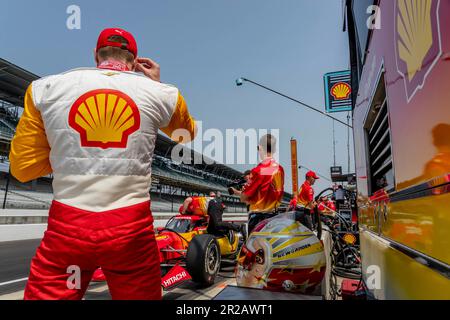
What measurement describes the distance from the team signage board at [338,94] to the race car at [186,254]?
5.59 m

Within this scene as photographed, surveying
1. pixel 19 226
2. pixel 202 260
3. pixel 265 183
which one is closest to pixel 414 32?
pixel 265 183

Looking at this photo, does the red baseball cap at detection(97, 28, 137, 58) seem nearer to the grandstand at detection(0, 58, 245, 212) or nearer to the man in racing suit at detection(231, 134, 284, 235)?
the man in racing suit at detection(231, 134, 284, 235)

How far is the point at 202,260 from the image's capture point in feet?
13.9

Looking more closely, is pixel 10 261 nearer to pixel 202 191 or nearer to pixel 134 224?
pixel 134 224

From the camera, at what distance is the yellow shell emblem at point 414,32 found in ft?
2.82

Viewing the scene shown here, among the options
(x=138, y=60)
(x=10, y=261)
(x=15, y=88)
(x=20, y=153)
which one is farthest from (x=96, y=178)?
(x=15, y=88)

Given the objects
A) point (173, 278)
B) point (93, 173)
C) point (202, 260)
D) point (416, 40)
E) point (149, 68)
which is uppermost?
point (149, 68)

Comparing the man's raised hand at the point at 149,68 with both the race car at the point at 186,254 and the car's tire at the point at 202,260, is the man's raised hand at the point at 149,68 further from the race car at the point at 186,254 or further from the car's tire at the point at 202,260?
the car's tire at the point at 202,260

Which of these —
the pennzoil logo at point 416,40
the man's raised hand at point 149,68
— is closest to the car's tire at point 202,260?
the man's raised hand at point 149,68

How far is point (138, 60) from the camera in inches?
60.5

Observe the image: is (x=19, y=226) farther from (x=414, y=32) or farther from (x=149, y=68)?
(x=414, y=32)

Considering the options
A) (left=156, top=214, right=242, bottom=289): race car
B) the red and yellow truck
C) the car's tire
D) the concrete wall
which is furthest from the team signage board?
the red and yellow truck

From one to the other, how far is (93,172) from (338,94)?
8829 mm

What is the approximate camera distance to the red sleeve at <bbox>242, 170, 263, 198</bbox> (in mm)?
3596
